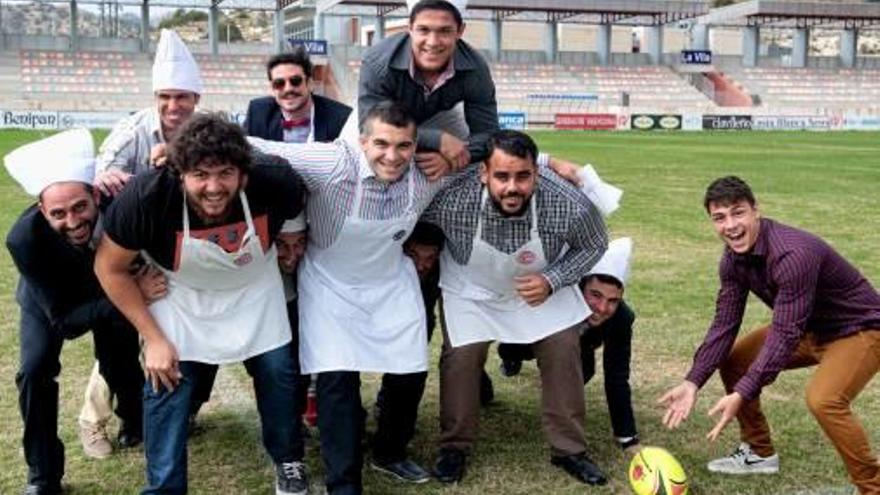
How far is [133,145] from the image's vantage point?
16.1 feet

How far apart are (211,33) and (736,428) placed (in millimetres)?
50169

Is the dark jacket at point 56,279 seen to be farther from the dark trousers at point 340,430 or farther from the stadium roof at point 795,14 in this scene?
the stadium roof at point 795,14

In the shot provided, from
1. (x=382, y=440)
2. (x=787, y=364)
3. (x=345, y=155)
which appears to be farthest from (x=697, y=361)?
(x=345, y=155)

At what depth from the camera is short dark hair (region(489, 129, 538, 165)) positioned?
4398 mm

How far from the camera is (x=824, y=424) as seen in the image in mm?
4156

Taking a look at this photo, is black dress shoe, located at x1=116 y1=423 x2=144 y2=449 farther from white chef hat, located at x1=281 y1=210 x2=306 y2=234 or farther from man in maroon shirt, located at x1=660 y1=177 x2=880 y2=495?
man in maroon shirt, located at x1=660 y1=177 x2=880 y2=495

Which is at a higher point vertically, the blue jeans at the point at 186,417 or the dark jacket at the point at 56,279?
the dark jacket at the point at 56,279

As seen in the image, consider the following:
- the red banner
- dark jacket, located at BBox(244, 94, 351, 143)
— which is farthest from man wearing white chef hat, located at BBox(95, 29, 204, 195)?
the red banner

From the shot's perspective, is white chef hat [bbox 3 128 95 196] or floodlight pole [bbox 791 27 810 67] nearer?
white chef hat [bbox 3 128 95 196]

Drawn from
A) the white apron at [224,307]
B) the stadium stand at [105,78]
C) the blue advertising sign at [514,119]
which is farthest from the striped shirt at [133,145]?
the blue advertising sign at [514,119]

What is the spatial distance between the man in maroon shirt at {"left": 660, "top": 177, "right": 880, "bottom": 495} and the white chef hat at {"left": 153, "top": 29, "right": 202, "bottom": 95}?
2604 mm

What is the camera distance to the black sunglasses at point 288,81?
5071mm

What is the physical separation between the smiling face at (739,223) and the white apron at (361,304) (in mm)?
1334

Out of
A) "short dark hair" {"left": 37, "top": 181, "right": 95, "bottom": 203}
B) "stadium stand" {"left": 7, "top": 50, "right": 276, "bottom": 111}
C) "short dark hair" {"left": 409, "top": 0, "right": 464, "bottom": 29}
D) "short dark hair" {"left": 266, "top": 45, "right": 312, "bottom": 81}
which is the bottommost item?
"short dark hair" {"left": 37, "top": 181, "right": 95, "bottom": 203}
